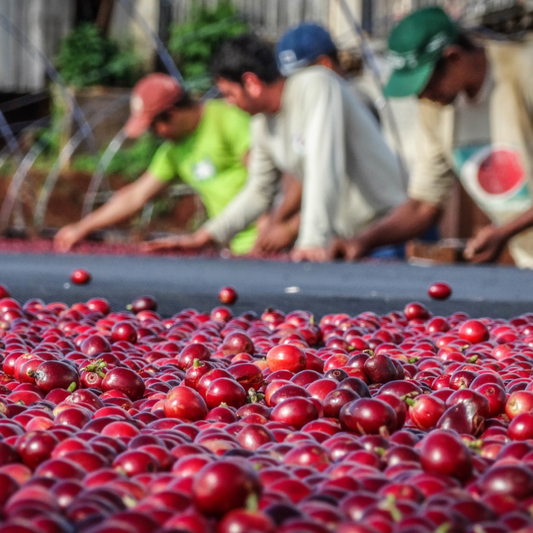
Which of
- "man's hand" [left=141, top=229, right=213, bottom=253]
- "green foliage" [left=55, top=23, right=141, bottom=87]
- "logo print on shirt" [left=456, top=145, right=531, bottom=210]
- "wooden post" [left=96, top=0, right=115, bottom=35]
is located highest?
"wooden post" [left=96, top=0, right=115, bottom=35]

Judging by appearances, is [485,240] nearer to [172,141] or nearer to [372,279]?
[372,279]

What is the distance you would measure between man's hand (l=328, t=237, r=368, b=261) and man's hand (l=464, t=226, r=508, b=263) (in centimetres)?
59

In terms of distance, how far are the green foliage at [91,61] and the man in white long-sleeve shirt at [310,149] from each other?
11194 millimetres

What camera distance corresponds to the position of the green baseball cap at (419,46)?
12.3ft

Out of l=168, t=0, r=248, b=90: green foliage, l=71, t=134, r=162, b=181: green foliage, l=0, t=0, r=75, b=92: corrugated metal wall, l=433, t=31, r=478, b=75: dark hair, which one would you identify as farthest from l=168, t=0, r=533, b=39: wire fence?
l=433, t=31, r=478, b=75: dark hair

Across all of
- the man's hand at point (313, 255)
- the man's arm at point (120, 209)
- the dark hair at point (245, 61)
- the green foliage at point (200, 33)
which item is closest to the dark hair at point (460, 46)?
the man's hand at point (313, 255)

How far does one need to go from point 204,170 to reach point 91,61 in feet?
36.6

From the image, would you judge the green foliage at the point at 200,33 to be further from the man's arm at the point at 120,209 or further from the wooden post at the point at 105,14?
the man's arm at the point at 120,209

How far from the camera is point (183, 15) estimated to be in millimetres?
16094

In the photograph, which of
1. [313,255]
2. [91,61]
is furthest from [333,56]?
[91,61]

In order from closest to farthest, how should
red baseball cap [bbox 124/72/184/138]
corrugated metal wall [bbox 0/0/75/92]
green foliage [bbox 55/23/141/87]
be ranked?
red baseball cap [bbox 124/72/184/138] → green foliage [bbox 55/23/141/87] → corrugated metal wall [bbox 0/0/75/92]

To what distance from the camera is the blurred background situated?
12.2 meters

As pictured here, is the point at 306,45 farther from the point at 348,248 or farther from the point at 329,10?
the point at 329,10

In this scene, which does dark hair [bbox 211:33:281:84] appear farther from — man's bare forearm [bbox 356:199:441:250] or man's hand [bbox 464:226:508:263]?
man's hand [bbox 464:226:508:263]
